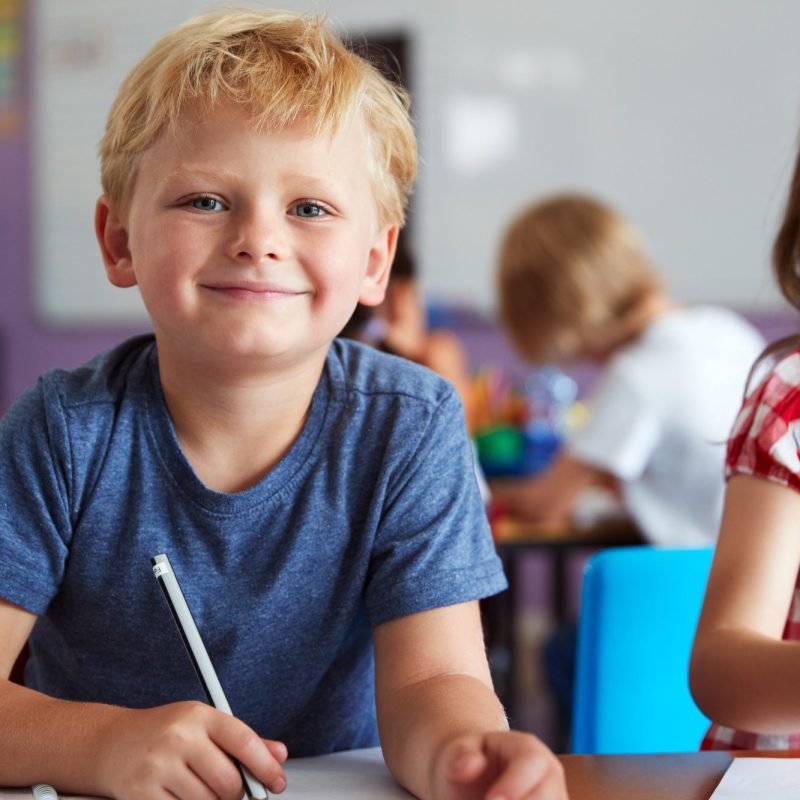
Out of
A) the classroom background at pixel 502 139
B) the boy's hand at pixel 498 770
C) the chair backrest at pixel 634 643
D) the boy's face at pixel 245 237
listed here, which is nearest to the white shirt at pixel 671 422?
the classroom background at pixel 502 139

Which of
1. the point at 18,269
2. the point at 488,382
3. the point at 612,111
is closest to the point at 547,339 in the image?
the point at 488,382

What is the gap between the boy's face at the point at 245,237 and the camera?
777mm

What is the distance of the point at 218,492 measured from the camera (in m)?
0.84

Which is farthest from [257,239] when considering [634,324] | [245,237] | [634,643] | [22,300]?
[22,300]

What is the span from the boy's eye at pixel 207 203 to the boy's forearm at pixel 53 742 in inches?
12.3

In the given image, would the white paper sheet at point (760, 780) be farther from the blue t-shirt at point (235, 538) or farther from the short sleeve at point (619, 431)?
the short sleeve at point (619, 431)

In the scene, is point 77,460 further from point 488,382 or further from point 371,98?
point 488,382

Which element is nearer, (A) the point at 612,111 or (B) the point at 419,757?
(B) the point at 419,757

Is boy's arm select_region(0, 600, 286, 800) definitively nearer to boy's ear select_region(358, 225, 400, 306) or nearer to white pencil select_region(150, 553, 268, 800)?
white pencil select_region(150, 553, 268, 800)

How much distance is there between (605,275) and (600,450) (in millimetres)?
337

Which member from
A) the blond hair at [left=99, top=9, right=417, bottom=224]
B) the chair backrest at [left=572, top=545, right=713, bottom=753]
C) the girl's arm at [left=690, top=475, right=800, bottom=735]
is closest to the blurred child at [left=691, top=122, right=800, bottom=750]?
the girl's arm at [left=690, top=475, right=800, bottom=735]

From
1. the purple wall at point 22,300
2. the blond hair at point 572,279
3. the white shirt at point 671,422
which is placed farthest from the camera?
the purple wall at point 22,300

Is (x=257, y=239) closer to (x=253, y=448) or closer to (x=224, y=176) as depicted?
Result: (x=224, y=176)

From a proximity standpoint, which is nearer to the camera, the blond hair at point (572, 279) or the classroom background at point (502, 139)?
the blond hair at point (572, 279)
